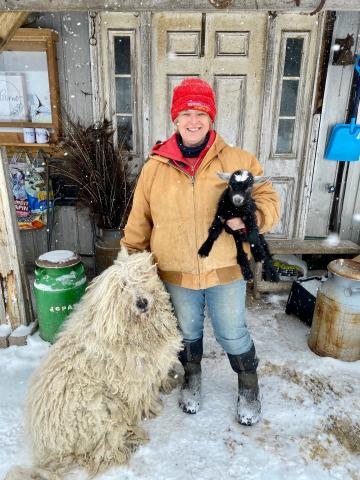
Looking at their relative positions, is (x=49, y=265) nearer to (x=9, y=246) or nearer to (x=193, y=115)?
(x=9, y=246)

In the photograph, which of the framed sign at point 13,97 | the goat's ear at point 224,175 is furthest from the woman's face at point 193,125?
the framed sign at point 13,97

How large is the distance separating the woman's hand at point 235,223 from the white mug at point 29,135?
297 cm

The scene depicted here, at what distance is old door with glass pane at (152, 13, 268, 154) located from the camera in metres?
3.54

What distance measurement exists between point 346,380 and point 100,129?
3.11 meters

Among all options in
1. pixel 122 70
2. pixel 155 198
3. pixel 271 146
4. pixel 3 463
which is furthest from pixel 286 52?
pixel 3 463

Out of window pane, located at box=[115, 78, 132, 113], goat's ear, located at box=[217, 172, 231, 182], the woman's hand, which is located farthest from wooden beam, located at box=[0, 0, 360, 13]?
window pane, located at box=[115, 78, 132, 113]

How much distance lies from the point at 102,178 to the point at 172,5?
195 centimetres

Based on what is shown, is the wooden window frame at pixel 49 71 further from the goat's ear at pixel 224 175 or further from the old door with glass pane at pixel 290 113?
the goat's ear at pixel 224 175

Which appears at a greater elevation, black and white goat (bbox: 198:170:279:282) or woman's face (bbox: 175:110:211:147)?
woman's face (bbox: 175:110:211:147)

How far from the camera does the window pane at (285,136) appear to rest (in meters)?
3.87

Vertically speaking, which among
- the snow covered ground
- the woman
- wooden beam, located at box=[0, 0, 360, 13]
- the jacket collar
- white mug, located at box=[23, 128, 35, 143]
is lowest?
the snow covered ground

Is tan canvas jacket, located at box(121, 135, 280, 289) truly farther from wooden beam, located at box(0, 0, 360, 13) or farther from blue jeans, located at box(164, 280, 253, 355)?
wooden beam, located at box(0, 0, 360, 13)

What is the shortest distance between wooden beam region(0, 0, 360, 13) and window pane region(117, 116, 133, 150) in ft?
6.40

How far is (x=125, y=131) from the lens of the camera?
3969 mm
